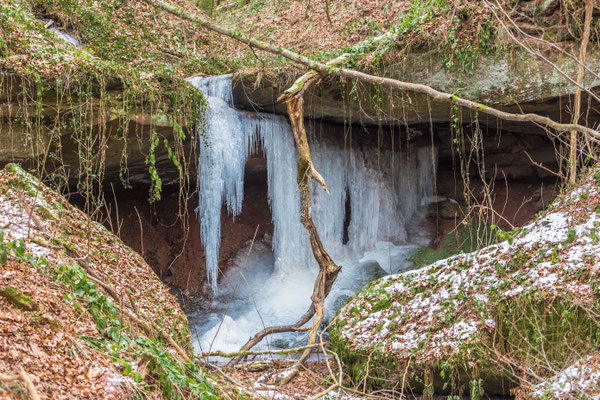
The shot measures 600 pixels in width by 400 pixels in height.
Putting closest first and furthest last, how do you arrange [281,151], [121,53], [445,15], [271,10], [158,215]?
[445,15] < [281,151] < [121,53] < [158,215] < [271,10]

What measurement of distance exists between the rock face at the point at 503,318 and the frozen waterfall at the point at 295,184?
379 cm

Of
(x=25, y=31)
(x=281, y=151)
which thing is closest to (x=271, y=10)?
(x=281, y=151)

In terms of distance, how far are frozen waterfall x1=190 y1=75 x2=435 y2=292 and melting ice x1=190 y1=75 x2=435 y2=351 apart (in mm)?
18

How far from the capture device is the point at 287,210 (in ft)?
33.5

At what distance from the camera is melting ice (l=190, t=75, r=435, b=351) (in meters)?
9.19

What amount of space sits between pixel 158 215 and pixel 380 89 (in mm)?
5875

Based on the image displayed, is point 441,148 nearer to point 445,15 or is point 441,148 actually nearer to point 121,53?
point 445,15

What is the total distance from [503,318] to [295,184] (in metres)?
5.59

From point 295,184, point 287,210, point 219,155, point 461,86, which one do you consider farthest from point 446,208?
point 219,155

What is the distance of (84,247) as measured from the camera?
18.9 feet

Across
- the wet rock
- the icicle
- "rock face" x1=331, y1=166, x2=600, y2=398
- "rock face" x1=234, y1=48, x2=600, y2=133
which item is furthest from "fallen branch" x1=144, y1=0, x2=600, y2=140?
the wet rock

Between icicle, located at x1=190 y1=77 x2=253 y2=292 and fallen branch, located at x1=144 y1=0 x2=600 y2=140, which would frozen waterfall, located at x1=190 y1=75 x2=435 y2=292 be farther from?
fallen branch, located at x1=144 y1=0 x2=600 y2=140

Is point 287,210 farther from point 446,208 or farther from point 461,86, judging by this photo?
point 446,208

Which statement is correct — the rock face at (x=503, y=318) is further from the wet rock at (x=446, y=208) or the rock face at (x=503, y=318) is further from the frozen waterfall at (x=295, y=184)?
the wet rock at (x=446, y=208)
